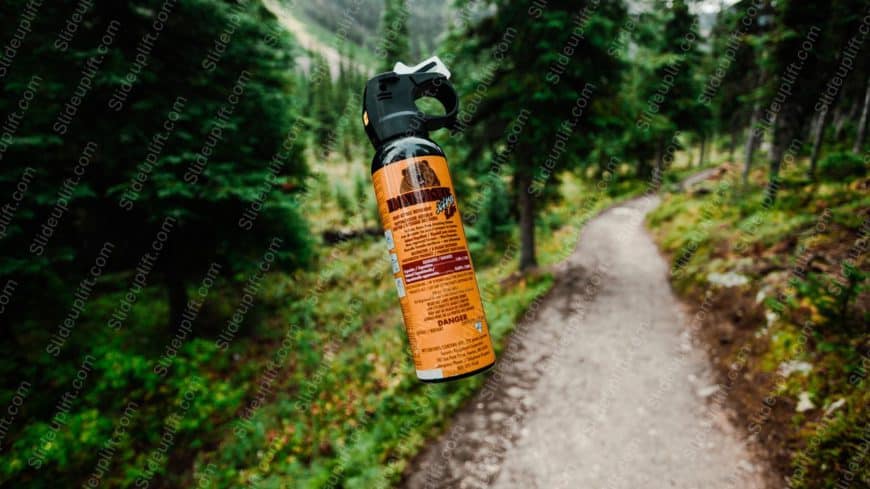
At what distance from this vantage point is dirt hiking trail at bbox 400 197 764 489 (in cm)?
445

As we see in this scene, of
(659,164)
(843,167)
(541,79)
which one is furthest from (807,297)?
(659,164)

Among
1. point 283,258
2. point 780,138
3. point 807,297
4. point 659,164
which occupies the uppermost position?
point 780,138

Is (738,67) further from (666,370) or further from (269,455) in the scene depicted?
(269,455)

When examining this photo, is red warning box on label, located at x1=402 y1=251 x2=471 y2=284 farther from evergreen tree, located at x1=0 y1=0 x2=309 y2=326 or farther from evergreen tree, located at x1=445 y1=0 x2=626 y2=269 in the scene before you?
evergreen tree, located at x1=445 y1=0 x2=626 y2=269

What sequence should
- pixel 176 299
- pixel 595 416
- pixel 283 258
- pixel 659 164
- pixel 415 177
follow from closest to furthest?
pixel 415 177
pixel 595 416
pixel 283 258
pixel 176 299
pixel 659 164

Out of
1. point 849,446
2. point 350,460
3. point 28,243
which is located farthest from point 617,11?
point 28,243

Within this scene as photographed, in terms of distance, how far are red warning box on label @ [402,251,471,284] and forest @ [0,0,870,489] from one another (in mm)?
3580

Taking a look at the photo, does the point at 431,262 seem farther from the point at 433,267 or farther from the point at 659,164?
the point at 659,164

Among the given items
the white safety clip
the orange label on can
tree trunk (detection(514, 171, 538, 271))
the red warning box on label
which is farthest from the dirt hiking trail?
the white safety clip

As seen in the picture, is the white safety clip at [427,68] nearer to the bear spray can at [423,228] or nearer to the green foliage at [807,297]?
the bear spray can at [423,228]

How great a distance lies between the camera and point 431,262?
7.00ft

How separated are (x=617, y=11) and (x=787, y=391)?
340 inches

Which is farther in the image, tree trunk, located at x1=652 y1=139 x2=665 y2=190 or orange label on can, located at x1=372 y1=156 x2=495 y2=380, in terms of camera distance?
tree trunk, located at x1=652 y1=139 x2=665 y2=190

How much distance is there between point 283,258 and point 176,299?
2801mm
